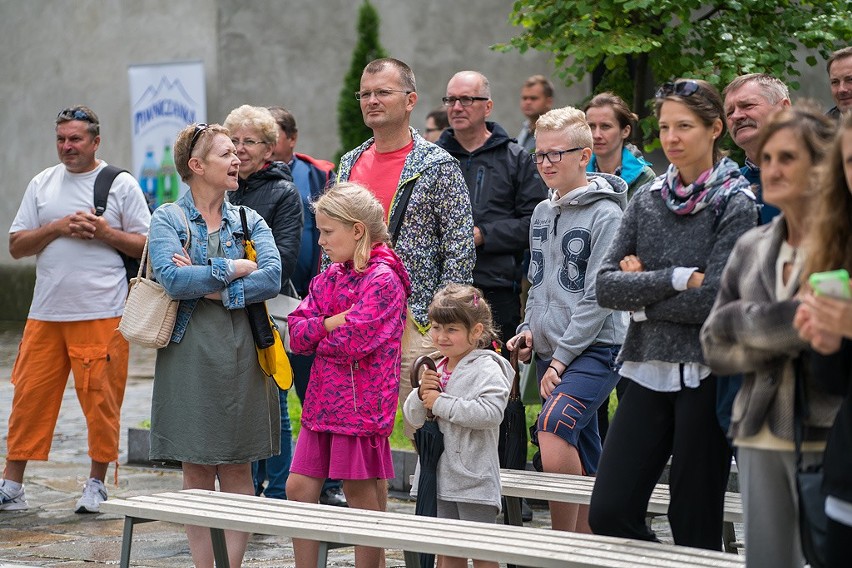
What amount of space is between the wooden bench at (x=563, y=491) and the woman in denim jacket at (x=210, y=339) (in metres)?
1.17

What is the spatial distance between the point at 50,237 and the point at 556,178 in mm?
3421

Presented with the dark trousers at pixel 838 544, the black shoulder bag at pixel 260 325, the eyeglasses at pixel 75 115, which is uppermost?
the eyeglasses at pixel 75 115

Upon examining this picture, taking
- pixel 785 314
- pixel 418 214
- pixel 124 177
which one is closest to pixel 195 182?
pixel 418 214

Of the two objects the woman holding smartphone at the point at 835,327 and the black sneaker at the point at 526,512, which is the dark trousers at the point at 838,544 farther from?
the black sneaker at the point at 526,512

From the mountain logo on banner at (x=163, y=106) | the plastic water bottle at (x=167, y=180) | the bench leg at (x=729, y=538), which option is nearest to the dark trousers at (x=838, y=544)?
the bench leg at (x=729, y=538)

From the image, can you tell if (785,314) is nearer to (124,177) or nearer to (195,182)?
(195,182)

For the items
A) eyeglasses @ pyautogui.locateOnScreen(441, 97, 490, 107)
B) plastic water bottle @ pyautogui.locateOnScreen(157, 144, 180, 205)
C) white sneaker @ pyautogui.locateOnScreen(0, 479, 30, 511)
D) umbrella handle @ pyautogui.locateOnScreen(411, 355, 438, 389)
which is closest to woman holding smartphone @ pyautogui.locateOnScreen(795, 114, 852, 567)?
umbrella handle @ pyautogui.locateOnScreen(411, 355, 438, 389)

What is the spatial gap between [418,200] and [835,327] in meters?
3.35

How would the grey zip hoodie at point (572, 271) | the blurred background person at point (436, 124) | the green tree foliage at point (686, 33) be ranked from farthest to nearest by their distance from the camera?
the blurred background person at point (436, 124)
the green tree foliage at point (686, 33)
the grey zip hoodie at point (572, 271)

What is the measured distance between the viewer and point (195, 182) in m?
6.09

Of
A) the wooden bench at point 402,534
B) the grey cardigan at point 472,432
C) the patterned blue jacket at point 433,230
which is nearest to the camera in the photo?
the wooden bench at point 402,534

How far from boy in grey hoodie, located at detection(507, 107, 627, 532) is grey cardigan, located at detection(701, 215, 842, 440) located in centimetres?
185

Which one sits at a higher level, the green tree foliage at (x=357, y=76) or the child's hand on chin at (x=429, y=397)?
the green tree foliage at (x=357, y=76)

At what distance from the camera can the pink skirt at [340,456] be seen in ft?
18.2
